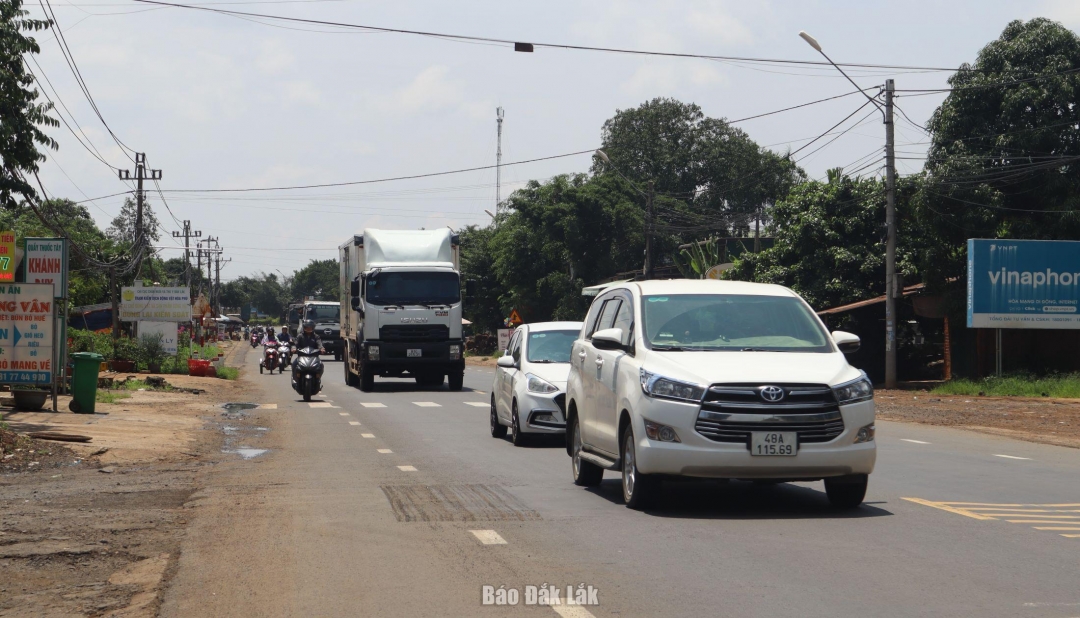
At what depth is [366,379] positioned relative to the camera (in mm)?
30297

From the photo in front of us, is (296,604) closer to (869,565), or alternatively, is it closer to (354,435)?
(869,565)

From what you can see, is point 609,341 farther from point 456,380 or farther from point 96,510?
Result: point 456,380

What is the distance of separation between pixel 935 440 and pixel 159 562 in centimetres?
1272

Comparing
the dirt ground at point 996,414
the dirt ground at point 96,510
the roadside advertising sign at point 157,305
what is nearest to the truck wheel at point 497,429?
the dirt ground at point 96,510

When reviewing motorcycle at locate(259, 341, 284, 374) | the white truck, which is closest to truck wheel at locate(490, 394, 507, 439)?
the white truck

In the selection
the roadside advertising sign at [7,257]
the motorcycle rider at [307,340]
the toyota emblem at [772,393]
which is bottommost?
the toyota emblem at [772,393]

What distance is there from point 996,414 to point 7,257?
2122cm

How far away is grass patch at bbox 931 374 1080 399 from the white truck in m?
12.6

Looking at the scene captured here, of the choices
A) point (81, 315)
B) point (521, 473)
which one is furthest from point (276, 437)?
point (81, 315)

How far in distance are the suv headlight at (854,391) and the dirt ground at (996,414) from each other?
29.7ft

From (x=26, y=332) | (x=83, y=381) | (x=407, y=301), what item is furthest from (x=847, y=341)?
(x=407, y=301)

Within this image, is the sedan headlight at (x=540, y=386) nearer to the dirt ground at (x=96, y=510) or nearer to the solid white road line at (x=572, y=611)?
the dirt ground at (x=96, y=510)

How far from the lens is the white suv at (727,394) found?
28.8 ft

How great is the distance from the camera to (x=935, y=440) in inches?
676
